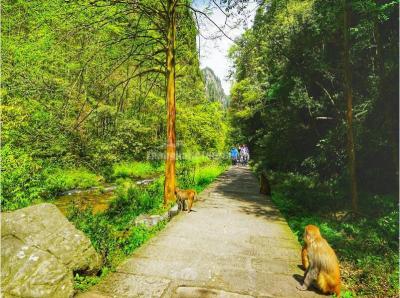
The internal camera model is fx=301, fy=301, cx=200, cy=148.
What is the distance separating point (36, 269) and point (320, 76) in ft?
41.9

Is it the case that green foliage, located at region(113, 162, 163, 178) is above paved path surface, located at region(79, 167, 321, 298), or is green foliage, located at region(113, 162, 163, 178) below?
above

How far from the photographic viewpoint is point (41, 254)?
393 centimetres

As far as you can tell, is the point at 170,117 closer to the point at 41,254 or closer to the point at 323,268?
the point at 41,254

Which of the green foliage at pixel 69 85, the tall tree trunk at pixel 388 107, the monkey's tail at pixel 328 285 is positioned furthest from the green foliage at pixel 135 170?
the monkey's tail at pixel 328 285

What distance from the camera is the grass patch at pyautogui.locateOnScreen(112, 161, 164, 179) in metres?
22.2

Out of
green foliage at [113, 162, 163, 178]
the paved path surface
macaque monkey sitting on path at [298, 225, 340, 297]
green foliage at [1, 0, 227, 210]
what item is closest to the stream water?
green foliage at [1, 0, 227, 210]

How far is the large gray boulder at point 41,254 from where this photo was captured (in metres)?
3.59

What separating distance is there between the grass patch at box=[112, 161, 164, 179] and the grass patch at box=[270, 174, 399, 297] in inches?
496

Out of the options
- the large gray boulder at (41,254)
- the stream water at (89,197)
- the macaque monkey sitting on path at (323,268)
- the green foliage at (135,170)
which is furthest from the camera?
the green foliage at (135,170)

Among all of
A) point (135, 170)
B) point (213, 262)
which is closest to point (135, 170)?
point (135, 170)

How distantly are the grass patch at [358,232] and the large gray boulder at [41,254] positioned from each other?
12.4 ft

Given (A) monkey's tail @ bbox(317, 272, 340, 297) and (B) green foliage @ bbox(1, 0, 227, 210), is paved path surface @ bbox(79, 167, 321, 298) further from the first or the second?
(B) green foliage @ bbox(1, 0, 227, 210)

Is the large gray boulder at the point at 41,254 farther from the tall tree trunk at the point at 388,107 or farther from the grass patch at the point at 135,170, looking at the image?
the grass patch at the point at 135,170

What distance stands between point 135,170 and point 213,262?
64.8 ft
